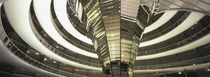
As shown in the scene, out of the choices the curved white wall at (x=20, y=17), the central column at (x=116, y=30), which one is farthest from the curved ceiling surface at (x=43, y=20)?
the central column at (x=116, y=30)

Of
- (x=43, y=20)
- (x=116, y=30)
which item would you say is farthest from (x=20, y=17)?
(x=116, y=30)

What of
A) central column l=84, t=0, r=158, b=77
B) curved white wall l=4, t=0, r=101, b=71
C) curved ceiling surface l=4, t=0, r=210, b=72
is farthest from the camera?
central column l=84, t=0, r=158, b=77

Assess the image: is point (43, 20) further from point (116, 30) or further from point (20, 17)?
point (116, 30)

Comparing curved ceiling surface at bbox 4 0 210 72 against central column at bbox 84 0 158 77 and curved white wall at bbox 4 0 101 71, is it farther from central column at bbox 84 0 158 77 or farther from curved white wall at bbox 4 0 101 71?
central column at bbox 84 0 158 77

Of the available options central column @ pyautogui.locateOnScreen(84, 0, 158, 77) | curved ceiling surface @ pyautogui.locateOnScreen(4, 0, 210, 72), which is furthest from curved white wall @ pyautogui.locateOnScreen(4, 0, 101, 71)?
central column @ pyautogui.locateOnScreen(84, 0, 158, 77)

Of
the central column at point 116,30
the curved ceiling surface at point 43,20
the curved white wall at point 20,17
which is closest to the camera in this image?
the curved white wall at point 20,17

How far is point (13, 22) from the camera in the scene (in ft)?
36.5

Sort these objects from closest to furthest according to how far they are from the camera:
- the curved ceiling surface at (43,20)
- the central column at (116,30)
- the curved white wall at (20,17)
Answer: the curved white wall at (20,17), the curved ceiling surface at (43,20), the central column at (116,30)

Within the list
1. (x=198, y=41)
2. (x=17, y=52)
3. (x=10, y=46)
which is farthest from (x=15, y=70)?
(x=198, y=41)

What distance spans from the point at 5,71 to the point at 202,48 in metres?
24.8

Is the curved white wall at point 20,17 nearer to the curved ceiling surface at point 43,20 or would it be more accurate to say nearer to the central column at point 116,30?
the curved ceiling surface at point 43,20

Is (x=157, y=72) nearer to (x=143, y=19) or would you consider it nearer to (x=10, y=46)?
(x=143, y=19)

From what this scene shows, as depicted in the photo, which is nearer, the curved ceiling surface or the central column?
the curved ceiling surface

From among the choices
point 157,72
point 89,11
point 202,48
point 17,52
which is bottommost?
point 157,72
